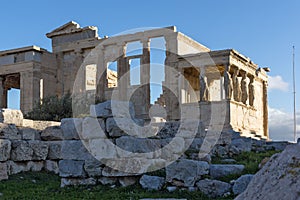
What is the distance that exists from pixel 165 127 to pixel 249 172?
3.03 metres

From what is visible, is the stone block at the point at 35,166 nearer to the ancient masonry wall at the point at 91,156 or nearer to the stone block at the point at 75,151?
the ancient masonry wall at the point at 91,156

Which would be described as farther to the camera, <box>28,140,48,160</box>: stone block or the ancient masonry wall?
<box>28,140,48,160</box>: stone block

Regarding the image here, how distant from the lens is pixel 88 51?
29312 millimetres

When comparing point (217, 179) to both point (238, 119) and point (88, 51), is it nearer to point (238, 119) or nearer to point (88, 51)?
point (238, 119)

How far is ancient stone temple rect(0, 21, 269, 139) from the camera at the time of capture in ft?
74.8

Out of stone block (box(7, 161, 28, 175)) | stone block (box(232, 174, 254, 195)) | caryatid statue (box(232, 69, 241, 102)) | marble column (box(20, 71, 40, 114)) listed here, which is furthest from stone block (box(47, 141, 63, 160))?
marble column (box(20, 71, 40, 114))

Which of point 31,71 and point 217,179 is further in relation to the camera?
point 31,71

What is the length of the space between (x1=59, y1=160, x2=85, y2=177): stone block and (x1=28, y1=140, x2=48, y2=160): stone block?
2620mm

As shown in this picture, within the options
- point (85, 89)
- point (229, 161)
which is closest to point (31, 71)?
point (85, 89)

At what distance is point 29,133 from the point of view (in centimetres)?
1127

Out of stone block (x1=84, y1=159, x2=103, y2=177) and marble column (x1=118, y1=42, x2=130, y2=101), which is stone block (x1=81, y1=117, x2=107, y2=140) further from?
marble column (x1=118, y1=42, x2=130, y2=101)

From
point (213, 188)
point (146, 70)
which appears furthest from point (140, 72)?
point (213, 188)

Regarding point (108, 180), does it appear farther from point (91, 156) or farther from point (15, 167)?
point (15, 167)

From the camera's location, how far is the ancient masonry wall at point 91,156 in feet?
24.1
